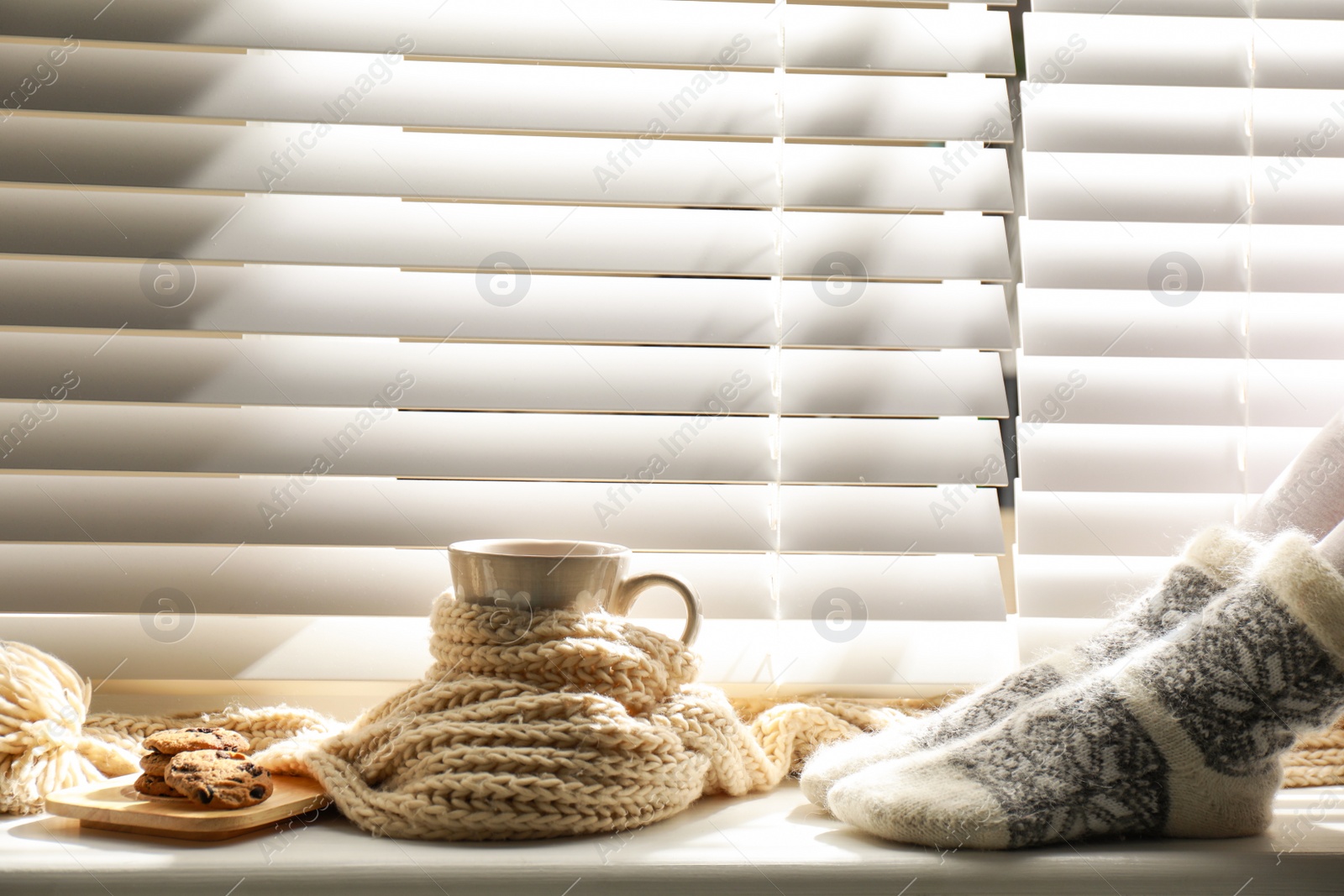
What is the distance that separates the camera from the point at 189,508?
87cm

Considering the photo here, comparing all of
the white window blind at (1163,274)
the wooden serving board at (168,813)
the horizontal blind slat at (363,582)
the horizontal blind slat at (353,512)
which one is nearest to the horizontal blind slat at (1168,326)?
the white window blind at (1163,274)

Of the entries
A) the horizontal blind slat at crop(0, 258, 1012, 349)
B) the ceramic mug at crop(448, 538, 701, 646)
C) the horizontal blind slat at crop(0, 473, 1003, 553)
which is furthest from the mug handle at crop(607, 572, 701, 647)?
the horizontal blind slat at crop(0, 258, 1012, 349)

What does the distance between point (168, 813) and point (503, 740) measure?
0.24 meters

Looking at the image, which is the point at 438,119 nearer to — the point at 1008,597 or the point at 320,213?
the point at 320,213

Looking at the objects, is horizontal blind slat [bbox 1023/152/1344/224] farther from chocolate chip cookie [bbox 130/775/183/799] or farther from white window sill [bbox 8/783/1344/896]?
chocolate chip cookie [bbox 130/775/183/799]

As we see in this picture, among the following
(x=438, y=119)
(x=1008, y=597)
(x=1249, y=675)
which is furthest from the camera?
(x=1008, y=597)

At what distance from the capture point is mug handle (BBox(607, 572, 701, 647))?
77 cm

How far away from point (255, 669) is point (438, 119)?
0.54 metres

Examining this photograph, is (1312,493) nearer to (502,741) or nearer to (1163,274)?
(1163,274)

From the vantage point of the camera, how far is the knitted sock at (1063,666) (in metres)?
0.69

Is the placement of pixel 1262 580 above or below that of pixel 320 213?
below

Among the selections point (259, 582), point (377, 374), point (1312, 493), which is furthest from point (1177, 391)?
point (259, 582)

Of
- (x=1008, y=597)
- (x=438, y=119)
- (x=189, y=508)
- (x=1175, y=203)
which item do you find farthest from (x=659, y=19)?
(x=1008, y=597)

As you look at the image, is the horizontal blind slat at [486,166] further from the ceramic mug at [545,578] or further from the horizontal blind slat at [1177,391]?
the ceramic mug at [545,578]
